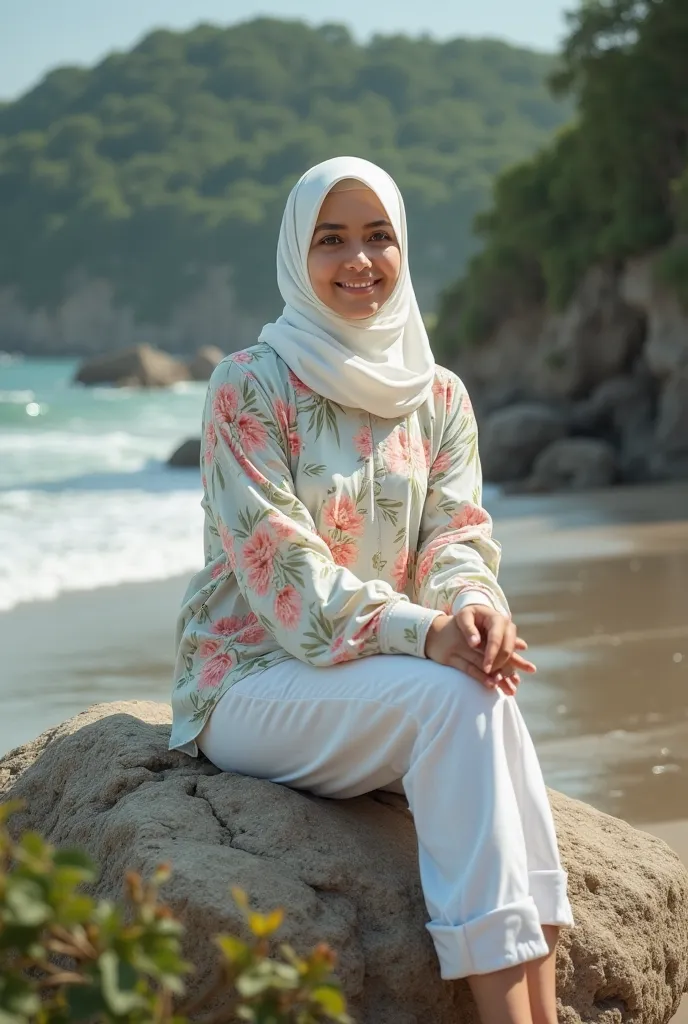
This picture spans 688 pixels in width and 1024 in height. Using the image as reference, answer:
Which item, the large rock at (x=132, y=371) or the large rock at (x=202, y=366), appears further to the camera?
the large rock at (x=202, y=366)

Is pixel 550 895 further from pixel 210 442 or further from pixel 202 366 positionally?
pixel 202 366

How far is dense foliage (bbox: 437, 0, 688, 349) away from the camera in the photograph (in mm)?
18375

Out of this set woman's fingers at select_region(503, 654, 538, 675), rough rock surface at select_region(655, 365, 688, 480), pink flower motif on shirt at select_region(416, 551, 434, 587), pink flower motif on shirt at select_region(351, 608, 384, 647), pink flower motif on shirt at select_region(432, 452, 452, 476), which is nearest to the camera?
woman's fingers at select_region(503, 654, 538, 675)

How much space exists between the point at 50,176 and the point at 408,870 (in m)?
92.4

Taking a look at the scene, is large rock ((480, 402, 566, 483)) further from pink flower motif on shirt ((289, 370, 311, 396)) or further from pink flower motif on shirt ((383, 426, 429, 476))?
pink flower motif on shirt ((289, 370, 311, 396))

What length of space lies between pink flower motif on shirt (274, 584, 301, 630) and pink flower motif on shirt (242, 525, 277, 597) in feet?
0.15

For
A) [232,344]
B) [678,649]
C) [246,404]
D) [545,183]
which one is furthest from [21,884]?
[232,344]

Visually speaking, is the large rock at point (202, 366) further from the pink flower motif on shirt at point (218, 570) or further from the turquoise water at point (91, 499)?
the pink flower motif on shirt at point (218, 570)

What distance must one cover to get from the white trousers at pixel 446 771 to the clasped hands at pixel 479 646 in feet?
0.09

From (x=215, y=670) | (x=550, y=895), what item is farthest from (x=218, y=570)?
(x=550, y=895)

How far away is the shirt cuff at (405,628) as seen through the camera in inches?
108

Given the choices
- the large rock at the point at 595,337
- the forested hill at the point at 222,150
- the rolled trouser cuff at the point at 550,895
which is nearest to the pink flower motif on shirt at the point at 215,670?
the rolled trouser cuff at the point at 550,895

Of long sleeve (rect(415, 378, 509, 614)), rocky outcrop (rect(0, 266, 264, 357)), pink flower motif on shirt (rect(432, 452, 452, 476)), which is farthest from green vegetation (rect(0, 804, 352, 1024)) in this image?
rocky outcrop (rect(0, 266, 264, 357))

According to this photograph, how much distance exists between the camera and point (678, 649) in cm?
683
